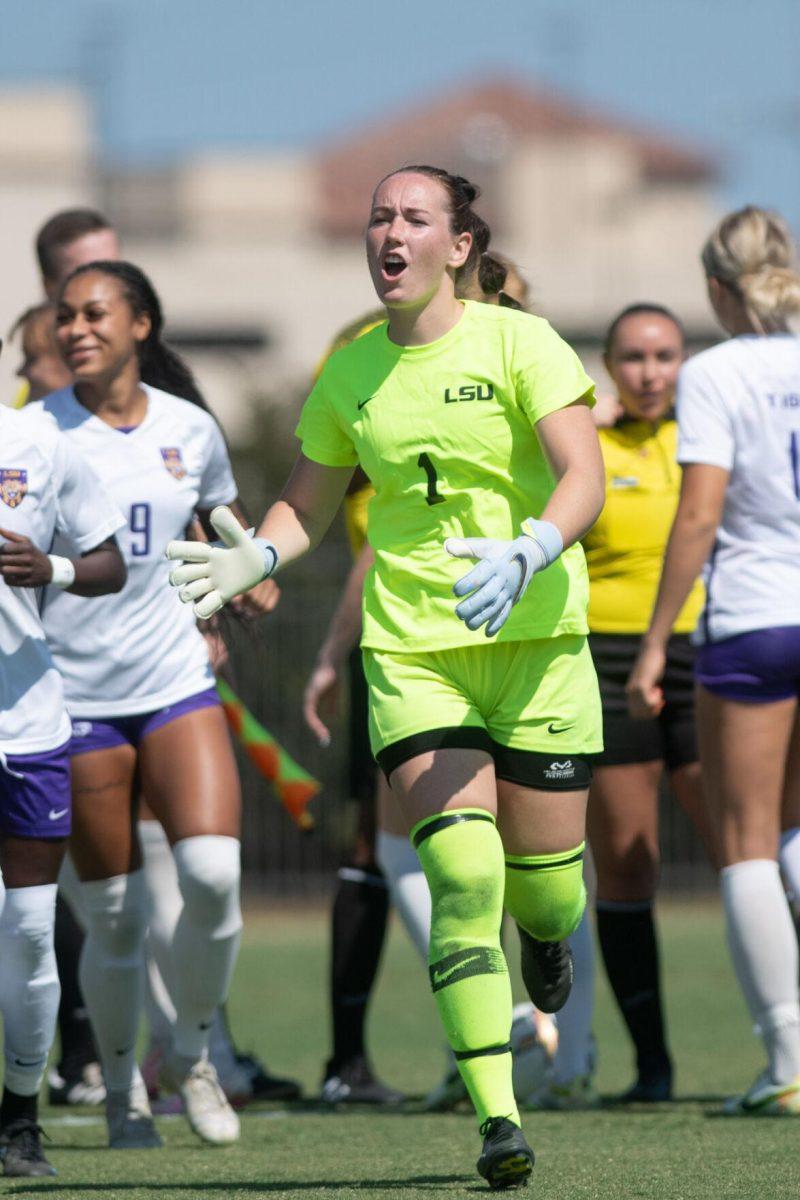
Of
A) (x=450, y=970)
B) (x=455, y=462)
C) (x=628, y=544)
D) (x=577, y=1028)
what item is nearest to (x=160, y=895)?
(x=577, y=1028)

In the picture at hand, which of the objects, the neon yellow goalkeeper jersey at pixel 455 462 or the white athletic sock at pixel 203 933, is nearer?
the neon yellow goalkeeper jersey at pixel 455 462

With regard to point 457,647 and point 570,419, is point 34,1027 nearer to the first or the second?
point 457,647

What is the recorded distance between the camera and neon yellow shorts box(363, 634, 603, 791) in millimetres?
4934

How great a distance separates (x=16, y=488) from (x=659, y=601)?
2.01 metres

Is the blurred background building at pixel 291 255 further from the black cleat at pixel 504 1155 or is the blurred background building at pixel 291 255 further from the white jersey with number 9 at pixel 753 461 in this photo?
the black cleat at pixel 504 1155

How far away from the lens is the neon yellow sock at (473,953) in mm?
4746

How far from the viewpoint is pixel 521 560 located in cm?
459

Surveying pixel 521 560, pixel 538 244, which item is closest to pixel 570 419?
pixel 521 560

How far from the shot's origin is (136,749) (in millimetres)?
6215

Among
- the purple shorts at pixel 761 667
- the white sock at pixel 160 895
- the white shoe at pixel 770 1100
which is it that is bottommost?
the white shoe at pixel 770 1100

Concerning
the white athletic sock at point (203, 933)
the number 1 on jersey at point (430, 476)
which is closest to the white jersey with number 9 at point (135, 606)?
the white athletic sock at point (203, 933)

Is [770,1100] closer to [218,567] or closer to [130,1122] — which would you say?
[130,1122]

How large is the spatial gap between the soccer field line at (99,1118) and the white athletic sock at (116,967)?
2.94ft

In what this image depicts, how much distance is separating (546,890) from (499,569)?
0.90 m
